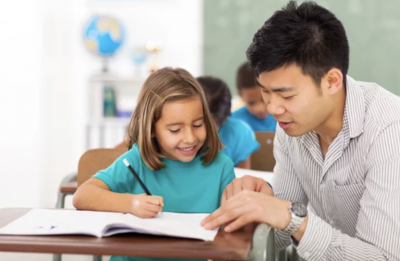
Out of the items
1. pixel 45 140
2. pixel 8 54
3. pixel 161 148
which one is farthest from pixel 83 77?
pixel 161 148

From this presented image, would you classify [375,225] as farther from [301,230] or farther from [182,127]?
[182,127]

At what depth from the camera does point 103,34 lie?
5332mm

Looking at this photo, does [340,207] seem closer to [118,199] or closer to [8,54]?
[118,199]

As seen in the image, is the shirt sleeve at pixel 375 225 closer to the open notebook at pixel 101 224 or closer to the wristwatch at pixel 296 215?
the wristwatch at pixel 296 215

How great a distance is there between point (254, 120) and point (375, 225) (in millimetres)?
2180

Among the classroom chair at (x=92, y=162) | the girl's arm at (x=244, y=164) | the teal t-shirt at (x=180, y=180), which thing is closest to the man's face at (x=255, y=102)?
the girl's arm at (x=244, y=164)

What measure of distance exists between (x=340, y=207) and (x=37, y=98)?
3822 millimetres

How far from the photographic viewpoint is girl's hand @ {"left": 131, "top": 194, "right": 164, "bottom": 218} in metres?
1.33

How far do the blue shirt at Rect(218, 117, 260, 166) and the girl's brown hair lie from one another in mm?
1010

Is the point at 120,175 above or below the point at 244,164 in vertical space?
above

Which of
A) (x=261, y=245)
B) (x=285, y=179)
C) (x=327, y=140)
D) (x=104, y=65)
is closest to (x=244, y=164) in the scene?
(x=285, y=179)

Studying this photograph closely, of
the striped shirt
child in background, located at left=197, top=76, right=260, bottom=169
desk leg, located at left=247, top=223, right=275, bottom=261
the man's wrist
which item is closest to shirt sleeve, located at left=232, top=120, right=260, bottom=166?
child in background, located at left=197, top=76, right=260, bottom=169

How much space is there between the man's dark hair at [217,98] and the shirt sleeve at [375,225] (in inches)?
52.6

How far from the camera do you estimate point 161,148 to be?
172 centimetres
